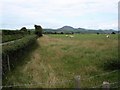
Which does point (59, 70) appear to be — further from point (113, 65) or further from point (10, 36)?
point (10, 36)

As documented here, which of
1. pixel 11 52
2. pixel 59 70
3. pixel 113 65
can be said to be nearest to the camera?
pixel 11 52

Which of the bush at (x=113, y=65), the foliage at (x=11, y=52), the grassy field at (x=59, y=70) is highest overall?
the foliage at (x=11, y=52)

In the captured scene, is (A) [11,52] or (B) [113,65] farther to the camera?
(B) [113,65]

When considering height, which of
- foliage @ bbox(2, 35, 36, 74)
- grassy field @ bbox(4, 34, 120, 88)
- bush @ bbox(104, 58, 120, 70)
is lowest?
grassy field @ bbox(4, 34, 120, 88)

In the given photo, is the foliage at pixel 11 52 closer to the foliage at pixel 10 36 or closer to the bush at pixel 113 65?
the bush at pixel 113 65

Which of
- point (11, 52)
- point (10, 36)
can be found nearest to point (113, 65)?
point (11, 52)

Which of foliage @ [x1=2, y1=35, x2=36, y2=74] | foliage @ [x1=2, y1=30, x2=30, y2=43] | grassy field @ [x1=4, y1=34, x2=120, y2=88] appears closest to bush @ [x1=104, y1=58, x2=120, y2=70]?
grassy field @ [x1=4, y1=34, x2=120, y2=88]

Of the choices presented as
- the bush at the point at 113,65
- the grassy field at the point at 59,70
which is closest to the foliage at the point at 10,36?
the grassy field at the point at 59,70

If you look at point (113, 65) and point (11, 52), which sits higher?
point (11, 52)

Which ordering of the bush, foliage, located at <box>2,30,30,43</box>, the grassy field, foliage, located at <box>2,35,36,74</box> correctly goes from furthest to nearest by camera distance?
foliage, located at <box>2,30,30,43</box> < the bush < the grassy field < foliage, located at <box>2,35,36,74</box>

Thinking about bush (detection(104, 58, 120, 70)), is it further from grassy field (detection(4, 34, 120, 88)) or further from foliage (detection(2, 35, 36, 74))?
foliage (detection(2, 35, 36, 74))

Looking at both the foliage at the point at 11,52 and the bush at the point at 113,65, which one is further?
the bush at the point at 113,65

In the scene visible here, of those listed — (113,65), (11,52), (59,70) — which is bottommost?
(59,70)

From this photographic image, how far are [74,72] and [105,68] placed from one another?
1.84 m
